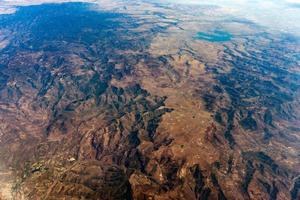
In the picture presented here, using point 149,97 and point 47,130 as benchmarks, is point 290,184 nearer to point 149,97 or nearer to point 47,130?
point 149,97

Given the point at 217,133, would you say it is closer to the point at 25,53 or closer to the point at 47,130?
the point at 47,130

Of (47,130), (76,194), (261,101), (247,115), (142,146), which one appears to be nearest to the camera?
(76,194)

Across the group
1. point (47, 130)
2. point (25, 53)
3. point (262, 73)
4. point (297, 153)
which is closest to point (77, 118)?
point (47, 130)

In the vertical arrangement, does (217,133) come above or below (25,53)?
above

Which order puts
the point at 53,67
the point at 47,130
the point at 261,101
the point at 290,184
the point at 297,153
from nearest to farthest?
the point at 290,184 < the point at 297,153 < the point at 47,130 < the point at 261,101 < the point at 53,67

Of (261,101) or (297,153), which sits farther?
(261,101)

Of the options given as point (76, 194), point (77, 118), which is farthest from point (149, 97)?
point (76, 194)
